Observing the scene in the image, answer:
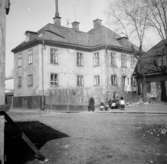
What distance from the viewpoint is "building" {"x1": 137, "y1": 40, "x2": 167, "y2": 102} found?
115ft

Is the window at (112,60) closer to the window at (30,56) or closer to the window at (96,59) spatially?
the window at (96,59)

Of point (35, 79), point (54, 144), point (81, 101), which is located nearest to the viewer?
point (54, 144)

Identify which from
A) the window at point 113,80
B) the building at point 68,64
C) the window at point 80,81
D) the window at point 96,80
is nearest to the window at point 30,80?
the building at point 68,64

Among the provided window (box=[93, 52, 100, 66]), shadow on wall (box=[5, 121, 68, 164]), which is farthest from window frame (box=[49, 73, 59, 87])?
shadow on wall (box=[5, 121, 68, 164])

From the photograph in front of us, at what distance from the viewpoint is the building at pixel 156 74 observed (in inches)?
1384

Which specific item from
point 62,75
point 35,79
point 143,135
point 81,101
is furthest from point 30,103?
point 143,135

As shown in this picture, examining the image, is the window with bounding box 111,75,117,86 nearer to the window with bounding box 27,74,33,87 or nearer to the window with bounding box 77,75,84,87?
the window with bounding box 77,75,84,87

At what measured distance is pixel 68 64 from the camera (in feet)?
119

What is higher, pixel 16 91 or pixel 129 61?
pixel 129 61

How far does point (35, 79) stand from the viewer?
33.6 m

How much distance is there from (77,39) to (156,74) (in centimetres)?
1249

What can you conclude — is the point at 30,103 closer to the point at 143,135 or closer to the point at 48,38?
the point at 48,38

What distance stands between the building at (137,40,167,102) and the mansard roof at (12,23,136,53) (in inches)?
124

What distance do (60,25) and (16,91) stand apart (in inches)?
465
